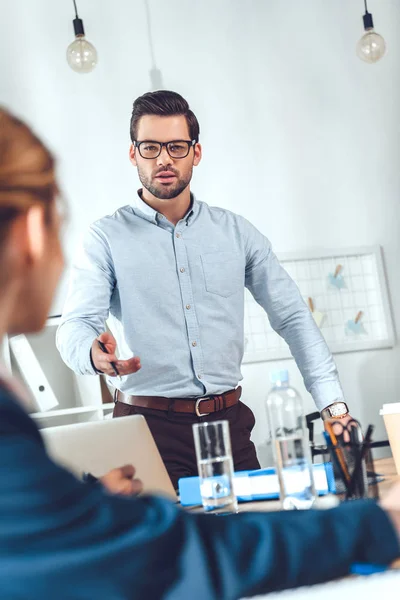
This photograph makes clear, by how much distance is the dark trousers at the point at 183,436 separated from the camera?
2.26 metres

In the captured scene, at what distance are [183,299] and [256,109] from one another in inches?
81.1

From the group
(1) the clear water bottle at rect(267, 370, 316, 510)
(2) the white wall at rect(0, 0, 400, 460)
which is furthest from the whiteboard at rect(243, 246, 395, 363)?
(1) the clear water bottle at rect(267, 370, 316, 510)

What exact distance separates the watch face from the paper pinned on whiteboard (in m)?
1.80

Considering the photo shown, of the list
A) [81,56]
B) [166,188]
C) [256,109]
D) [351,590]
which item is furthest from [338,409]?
[256,109]

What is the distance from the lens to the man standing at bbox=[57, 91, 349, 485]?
2357mm

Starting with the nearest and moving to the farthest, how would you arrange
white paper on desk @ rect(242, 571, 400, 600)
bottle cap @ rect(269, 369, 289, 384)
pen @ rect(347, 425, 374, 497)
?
white paper on desk @ rect(242, 571, 400, 600) < pen @ rect(347, 425, 374, 497) < bottle cap @ rect(269, 369, 289, 384)

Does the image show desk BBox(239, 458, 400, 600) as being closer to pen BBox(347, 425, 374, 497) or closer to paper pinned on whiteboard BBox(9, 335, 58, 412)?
pen BBox(347, 425, 374, 497)

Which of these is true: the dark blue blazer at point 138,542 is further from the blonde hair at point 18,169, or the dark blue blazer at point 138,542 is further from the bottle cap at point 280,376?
the bottle cap at point 280,376

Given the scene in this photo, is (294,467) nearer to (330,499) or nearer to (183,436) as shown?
(330,499)

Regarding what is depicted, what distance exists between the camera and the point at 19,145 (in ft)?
2.07

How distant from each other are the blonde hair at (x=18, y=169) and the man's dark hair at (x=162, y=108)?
1.96 meters

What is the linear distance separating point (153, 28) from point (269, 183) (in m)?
1.04

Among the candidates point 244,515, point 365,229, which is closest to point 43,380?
point 365,229

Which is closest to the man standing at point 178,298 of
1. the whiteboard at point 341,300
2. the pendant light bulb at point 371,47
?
the whiteboard at point 341,300
